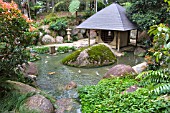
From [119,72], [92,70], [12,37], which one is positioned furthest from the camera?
[92,70]

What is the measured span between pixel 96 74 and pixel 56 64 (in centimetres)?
287

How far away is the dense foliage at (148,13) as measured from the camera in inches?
472

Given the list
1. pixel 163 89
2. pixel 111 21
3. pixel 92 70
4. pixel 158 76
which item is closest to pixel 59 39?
pixel 111 21

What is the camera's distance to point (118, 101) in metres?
4.81

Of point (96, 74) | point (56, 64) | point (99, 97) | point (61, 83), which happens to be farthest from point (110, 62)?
point (99, 97)

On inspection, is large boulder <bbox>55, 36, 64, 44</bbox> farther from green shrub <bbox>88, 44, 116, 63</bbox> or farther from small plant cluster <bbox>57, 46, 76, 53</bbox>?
green shrub <bbox>88, 44, 116, 63</bbox>

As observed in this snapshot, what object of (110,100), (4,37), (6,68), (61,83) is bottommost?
(61,83)

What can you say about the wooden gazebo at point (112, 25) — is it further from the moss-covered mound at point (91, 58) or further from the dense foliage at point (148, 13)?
the moss-covered mound at point (91, 58)

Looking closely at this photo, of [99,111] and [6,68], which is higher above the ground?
[6,68]

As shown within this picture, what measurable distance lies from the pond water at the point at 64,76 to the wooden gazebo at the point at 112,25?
2.11 meters

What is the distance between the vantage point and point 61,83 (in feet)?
25.2

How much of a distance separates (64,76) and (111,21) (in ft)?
20.3

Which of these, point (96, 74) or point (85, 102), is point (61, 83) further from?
point (85, 102)

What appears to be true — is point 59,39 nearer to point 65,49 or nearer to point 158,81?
point 65,49
